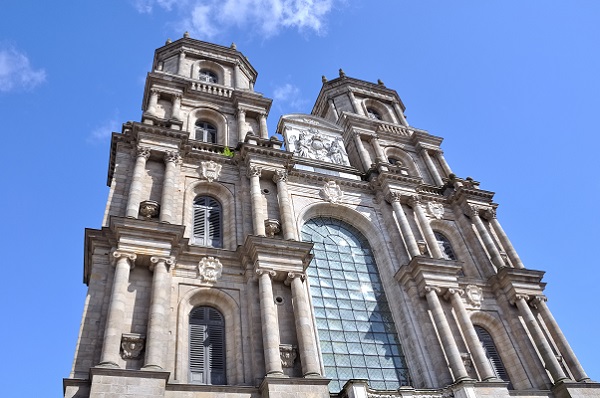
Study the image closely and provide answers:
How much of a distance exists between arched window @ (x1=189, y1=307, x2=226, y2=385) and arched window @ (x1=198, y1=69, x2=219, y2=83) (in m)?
18.5

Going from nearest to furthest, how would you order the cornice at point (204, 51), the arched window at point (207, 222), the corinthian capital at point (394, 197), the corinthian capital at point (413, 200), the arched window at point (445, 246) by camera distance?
the arched window at point (207, 222), the corinthian capital at point (394, 197), the corinthian capital at point (413, 200), the arched window at point (445, 246), the cornice at point (204, 51)

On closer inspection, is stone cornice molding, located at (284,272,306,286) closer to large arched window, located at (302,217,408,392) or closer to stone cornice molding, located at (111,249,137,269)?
large arched window, located at (302,217,408,392)

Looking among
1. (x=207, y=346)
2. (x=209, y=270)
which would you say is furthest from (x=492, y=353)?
(x=209, y=270)

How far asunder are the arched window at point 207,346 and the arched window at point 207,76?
18.5 m

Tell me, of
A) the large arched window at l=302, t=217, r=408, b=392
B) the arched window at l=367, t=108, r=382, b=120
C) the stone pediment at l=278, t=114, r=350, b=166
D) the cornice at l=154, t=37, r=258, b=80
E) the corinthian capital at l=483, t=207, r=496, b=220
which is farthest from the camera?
the arched window at l=367, t=108, r=382, b=120

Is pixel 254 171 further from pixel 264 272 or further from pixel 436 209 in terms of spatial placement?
pixel 436 209

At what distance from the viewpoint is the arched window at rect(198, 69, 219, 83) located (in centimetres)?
3262

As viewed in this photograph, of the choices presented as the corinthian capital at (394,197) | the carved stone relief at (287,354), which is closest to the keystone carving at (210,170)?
the corinthian capital at (394,197)

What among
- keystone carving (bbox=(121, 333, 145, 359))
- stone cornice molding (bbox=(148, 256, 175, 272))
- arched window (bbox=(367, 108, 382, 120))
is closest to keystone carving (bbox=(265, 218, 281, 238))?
stone cornice molding (bbox=(148, 256, 175, 272))

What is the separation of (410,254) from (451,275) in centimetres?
216

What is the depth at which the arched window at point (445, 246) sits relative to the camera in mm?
27391

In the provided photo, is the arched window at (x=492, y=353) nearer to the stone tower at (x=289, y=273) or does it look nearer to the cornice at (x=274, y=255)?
the stone tower at (x=289, y=273)

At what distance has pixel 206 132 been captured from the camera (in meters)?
28.0

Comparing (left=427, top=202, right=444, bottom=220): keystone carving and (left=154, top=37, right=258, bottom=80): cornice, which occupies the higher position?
(left=154, top=37, right=258, bottom=80): cornice
